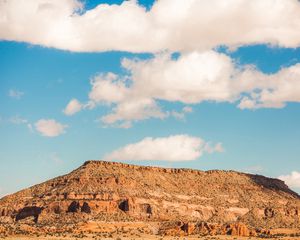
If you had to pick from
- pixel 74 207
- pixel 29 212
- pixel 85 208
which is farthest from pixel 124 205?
pixel 29 212

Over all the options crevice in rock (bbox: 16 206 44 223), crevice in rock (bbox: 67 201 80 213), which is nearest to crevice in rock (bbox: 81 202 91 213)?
crevice in rock (bbox: 67 201 80 213)

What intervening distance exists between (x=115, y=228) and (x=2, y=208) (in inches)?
1348

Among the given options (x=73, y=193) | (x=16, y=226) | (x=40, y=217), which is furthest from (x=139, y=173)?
(x=16, y=226)

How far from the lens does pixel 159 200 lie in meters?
157

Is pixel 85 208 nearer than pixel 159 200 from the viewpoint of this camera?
Yes

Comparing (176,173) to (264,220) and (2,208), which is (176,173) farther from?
(2,208)

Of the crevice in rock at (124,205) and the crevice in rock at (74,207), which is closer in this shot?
the crevice in rock at (74,207)

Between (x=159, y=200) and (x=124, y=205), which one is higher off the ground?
(x=159, y=200)

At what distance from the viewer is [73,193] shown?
149500 millimetres

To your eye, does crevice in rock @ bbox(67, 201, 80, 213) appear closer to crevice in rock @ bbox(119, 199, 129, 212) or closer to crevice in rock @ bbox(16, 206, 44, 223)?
crevice in rock @ bbox(16, 206, 44, 223)

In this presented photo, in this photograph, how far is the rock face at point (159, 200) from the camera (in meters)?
144

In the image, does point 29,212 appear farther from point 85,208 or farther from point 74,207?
point 85,208

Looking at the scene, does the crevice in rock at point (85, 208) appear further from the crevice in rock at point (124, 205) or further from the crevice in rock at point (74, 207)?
the crevice in rock at point (124, 205)

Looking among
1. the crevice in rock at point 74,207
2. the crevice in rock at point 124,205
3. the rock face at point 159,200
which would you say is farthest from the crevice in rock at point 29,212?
the crevice in rock at point 124,205
